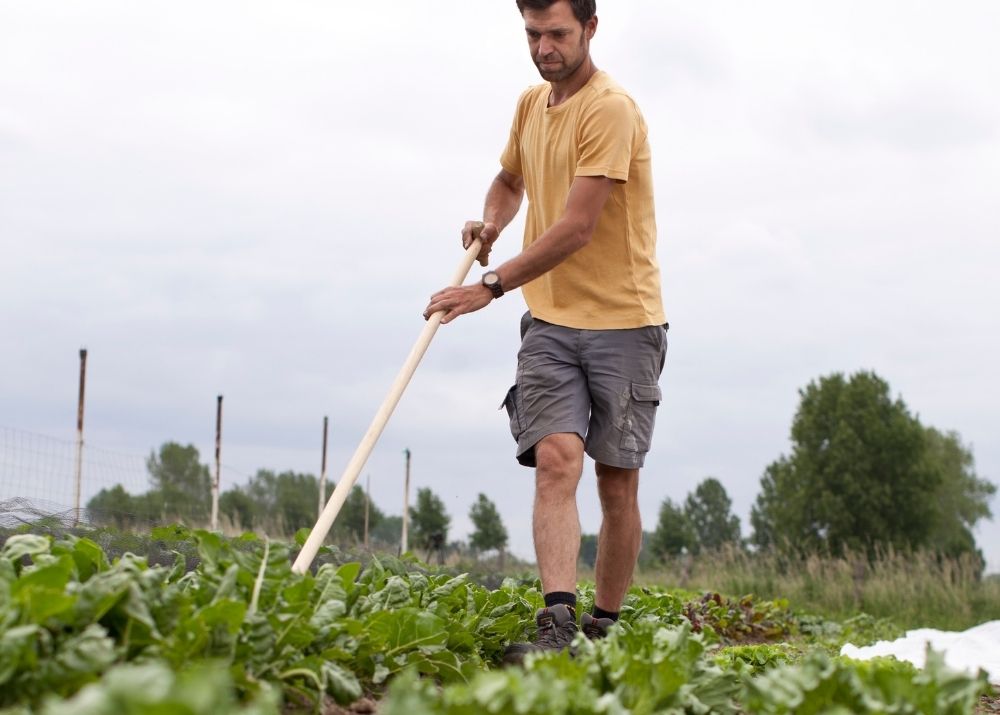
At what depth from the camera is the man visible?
409cm

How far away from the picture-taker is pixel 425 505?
3120cm

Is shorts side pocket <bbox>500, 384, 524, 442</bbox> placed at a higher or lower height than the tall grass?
higher

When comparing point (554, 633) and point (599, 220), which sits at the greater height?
point (599, 220)

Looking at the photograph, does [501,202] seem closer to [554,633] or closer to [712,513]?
[554,633]

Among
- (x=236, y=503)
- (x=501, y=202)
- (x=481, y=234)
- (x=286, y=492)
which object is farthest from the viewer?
(x=286, y=492)

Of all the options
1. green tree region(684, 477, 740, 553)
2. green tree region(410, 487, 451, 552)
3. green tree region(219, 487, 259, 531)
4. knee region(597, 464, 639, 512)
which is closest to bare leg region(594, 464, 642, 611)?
knee region(597, 464, 639, 512)

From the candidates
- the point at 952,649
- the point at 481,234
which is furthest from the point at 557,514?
the point at 952,649

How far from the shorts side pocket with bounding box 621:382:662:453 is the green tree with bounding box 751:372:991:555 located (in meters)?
36.6

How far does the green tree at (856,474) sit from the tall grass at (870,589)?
23.4 metres

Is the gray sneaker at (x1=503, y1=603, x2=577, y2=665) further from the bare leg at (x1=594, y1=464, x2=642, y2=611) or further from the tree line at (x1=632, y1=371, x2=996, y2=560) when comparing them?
the tree line at (x1=632, y1=371, x2=996, y2=560)

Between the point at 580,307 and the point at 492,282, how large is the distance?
40cm

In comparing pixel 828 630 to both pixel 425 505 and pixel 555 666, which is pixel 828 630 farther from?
pixel 425 505

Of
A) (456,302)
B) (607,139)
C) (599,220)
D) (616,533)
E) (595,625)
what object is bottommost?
(595,625)

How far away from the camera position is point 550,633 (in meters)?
3.87
